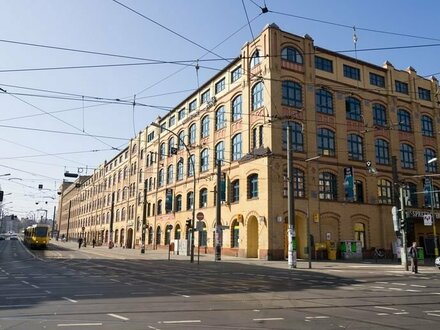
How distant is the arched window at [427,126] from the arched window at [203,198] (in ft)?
82.8

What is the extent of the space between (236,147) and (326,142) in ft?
27.8

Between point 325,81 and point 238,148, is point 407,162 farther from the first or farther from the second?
point 238,148

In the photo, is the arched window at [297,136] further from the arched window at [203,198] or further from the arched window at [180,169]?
the arched window at [180,169]

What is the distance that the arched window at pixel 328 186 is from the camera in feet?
124

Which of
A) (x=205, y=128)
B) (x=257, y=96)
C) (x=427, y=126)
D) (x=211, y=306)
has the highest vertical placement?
(x=427, y=126)

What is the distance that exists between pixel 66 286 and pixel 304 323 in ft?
32.1

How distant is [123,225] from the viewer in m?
72.6

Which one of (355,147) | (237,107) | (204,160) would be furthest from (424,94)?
(204,160)

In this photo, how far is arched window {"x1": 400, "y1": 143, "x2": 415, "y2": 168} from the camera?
44.5 metres

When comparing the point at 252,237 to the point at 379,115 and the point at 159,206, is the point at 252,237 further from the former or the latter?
the point at 159,206

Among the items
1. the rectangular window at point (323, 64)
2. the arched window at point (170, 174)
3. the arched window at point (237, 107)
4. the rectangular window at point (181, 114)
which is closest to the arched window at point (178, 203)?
the arched window at point (170, 174)

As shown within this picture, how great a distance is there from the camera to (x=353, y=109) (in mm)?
41688

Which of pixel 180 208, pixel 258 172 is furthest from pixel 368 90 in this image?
pixel 180 208

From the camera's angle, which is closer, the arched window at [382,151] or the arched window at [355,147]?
the arched window at [355,147]
